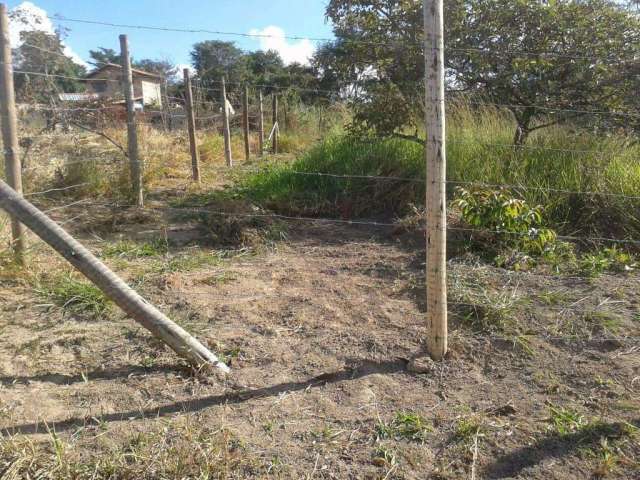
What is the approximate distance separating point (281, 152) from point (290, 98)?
4.18m

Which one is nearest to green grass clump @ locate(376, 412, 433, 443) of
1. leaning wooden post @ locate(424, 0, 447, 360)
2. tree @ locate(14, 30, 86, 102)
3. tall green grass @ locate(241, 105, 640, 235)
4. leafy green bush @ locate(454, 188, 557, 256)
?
leaning wooden post @ locate(424, 0, 447, 360)

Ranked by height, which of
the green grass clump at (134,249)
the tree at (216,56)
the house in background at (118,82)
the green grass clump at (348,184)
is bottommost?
the green grass clump at (134,249)

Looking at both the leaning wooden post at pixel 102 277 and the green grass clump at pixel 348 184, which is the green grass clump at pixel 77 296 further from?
the green grass clump at pixel 348 184

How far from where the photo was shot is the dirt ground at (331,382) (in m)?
2.05

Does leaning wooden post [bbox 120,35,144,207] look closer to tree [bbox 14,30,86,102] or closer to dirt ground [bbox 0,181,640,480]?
tree [bbox 14,30,86,102]

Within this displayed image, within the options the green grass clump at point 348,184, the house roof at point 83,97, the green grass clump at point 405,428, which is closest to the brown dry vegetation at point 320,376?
the green grass clump at point 405,428

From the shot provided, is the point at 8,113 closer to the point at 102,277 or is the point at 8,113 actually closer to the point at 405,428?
the point at 102,277

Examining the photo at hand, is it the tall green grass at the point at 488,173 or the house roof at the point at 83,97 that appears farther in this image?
the house roof at the point at 83,97

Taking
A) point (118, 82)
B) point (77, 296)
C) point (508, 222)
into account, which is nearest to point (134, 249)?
point (77, 296)

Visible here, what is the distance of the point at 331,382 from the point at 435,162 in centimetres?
123

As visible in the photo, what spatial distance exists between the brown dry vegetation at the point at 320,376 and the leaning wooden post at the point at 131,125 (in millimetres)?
1819

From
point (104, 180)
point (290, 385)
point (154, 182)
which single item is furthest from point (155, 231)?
point (290, 385)

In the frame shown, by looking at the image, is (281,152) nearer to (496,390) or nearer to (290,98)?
(290,98)

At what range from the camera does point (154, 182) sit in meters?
7.58
